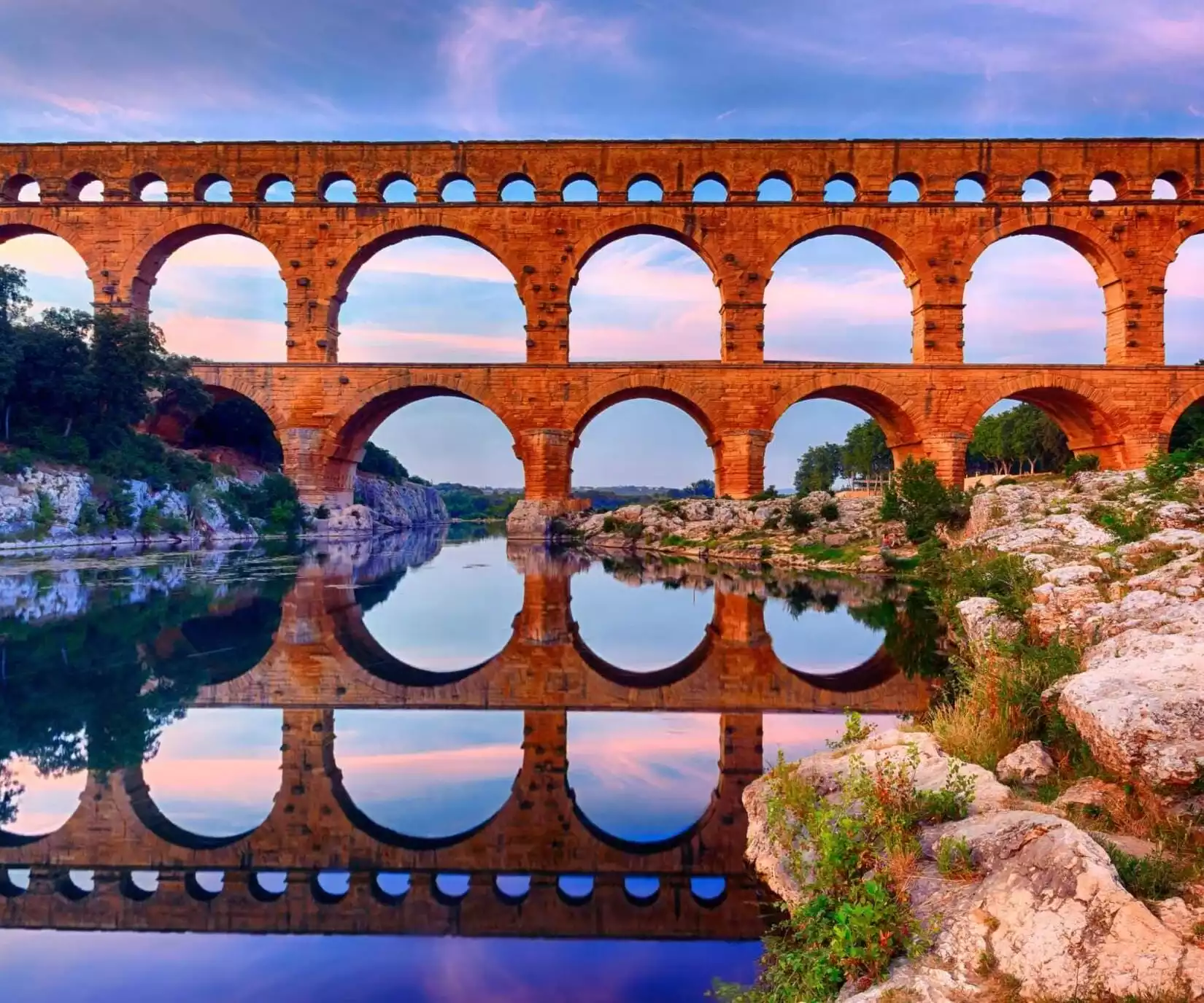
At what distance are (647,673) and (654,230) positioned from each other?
21.0 meters

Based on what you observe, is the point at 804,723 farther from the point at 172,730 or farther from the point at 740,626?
the point at 172,730

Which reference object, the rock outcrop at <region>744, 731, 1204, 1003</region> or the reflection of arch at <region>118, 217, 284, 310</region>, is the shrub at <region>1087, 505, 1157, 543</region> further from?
the reflection of arch at <region>118, 217, 284, 310</region>

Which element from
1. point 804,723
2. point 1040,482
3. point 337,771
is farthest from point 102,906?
point 1040,482

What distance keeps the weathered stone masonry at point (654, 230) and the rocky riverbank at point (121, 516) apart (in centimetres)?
230

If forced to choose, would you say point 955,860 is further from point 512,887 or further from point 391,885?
point 391,885

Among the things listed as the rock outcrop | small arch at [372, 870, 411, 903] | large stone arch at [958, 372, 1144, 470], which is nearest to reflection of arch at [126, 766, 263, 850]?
small arch at [372, 870, 411, 903]

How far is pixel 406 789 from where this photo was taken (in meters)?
4.22

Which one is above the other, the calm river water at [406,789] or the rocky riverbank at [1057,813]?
the rocky riverbank at [1057,813]

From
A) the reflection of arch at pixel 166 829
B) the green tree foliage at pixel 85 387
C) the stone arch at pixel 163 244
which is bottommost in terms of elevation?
the reflection of arch at pixel 166 829

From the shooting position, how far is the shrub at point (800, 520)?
18812 mm

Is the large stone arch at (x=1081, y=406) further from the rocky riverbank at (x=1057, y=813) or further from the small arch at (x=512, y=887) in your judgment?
the small arch at (x=512, y=887)

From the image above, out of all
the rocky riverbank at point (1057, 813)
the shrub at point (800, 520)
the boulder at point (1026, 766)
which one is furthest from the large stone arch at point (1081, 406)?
the boulder at point (1026, 766)

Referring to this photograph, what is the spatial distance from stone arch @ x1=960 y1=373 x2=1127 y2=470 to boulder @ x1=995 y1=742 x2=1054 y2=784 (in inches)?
848

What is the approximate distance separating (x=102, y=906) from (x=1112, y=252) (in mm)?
29719
